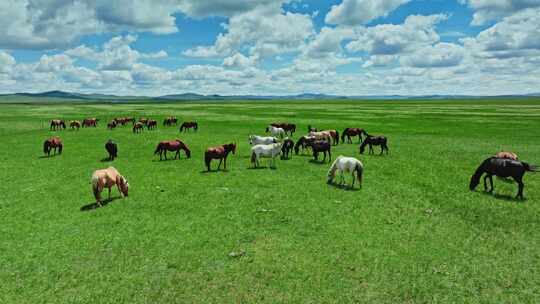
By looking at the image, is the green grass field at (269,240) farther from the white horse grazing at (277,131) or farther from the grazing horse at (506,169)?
the white horse grazing at (277,131)

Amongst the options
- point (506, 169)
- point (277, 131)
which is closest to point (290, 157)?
point (506, 169)

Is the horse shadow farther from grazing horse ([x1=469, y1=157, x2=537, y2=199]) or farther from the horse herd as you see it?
grazing horse ([x1=469, y1=157, x2=537, y2=199])

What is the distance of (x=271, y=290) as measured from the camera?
27.7 ft

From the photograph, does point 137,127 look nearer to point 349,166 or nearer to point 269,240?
point 349,166

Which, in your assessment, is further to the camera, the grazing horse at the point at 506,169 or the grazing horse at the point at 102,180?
the grazing horse at the point at 506,169

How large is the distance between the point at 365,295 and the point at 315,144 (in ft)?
56.0

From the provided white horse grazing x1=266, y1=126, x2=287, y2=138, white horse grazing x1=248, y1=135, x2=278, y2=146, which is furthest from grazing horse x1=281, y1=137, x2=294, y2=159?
white horse grazing x1=266, y1=126, x2=287, y2=138

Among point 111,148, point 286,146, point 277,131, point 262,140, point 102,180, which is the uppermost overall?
point 277,131

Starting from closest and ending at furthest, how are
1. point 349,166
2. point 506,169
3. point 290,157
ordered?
point 506,169, point 349,166, point 290,157

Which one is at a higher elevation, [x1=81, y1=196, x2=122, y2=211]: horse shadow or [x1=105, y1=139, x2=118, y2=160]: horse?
[x1=105, y1=139, x2=118, y2=160]: horse

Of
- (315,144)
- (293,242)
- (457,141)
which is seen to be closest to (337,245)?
(293,242)

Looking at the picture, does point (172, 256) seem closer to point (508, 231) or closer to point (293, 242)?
point (293, 242)

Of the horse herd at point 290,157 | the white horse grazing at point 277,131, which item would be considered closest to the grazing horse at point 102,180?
the horse herd at point 290,157

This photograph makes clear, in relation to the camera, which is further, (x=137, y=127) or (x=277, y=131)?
(x=137, y=127)
